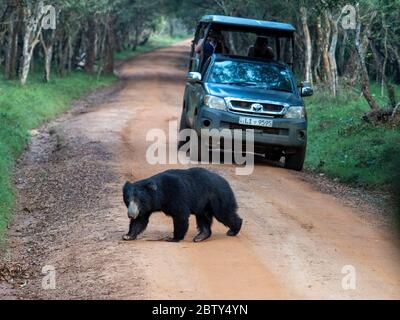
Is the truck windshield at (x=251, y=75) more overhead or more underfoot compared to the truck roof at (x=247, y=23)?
more underfoot

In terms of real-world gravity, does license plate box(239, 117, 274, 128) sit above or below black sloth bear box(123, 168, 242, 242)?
below

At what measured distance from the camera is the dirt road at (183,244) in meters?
7.84

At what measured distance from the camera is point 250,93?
51.0ft

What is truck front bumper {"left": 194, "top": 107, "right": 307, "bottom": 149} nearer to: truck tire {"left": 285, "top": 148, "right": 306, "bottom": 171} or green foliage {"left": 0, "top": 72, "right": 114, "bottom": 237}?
truck tire {"left": 285, "top": 148, "right": 306, "bottom": 171}

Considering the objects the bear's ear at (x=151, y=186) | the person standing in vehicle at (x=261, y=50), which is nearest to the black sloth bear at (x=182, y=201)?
the bear's ear at (x=151, y=186)

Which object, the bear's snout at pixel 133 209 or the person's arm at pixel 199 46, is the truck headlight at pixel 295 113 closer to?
the person's arm at pixel 199 46

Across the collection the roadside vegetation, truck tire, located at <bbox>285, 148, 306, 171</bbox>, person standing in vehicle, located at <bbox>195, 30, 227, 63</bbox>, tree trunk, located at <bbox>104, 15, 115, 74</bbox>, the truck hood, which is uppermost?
person standing in vehicle, located at <bbox>195, 30, 227, 63</bbox>

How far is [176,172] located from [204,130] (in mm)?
5619

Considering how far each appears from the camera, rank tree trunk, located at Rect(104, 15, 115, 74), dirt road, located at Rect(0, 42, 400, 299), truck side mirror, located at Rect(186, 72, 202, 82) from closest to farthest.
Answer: dirt road, located at Rect(0, 42, 400, 299), truck side mirror, located at Rect(186, 72, 202, 82), tree trunk, located at Rect(104, 15, 115, 74)

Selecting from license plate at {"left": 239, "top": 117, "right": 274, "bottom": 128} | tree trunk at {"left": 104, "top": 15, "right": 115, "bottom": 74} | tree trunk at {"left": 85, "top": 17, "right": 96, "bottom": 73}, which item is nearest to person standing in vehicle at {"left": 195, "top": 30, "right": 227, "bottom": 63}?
license plate at {"left": 239, "top": 117, "right": 274, "bottom": 128}

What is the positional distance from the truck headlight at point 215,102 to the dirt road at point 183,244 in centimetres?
106

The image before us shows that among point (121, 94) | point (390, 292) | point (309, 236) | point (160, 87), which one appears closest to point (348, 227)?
point (309, 236)

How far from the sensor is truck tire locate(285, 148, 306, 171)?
1582cm

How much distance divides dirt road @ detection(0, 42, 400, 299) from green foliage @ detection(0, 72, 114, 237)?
0.34 meters
